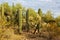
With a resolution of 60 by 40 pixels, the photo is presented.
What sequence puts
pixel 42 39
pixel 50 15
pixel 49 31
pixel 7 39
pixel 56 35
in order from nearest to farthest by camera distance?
pixel 7 39
pixel 42 39
pixel 56 35
pixel 49 31
pixel 50 15

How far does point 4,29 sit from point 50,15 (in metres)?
17.3

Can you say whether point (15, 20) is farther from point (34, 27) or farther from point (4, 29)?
point (4, 29)

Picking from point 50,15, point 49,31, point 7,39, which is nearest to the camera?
point 7,39

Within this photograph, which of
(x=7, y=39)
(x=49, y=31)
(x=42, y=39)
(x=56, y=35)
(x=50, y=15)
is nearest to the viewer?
(x=7, y=39)

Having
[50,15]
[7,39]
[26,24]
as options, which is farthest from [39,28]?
[7,39]

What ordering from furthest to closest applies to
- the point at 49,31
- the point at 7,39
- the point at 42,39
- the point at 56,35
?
the point at 49,31 → the point at 56,35 → the point at 42,39 → the point at 7,39

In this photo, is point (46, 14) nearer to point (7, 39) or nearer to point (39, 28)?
point (39, 28)

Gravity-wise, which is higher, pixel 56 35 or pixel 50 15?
pixel 50 15

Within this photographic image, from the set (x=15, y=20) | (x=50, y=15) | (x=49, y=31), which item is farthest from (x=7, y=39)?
(x=50, y=15)

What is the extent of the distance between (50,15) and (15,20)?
24.7ft

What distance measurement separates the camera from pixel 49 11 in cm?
3294

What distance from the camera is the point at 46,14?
32.8m

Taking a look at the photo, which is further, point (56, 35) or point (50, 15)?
point (50, 15)

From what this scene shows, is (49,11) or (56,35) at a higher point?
(49,11)
